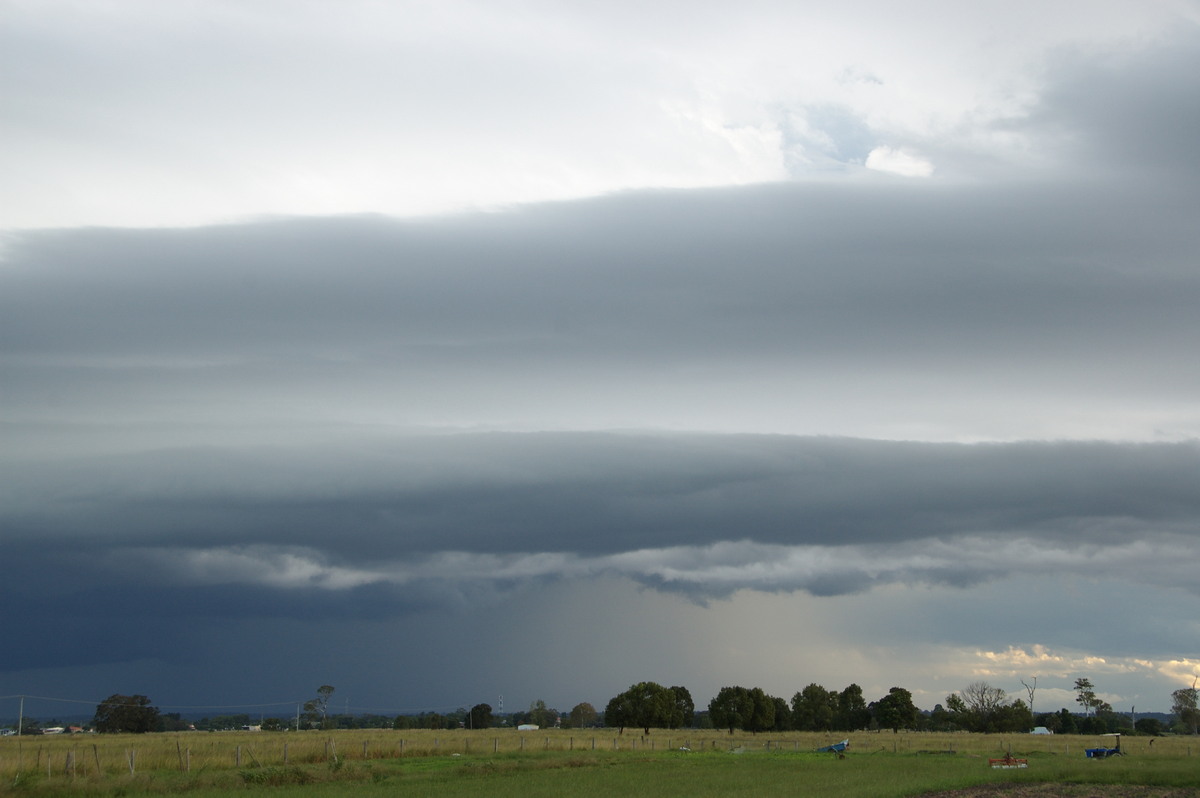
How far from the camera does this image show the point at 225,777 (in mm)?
49438

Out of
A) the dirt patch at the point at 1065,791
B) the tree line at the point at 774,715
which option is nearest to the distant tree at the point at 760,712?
the tree line at the point at 774,715

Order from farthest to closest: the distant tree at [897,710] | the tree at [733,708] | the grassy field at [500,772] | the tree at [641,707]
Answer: the distant tree at [897,710] → the tree at [733,708] → the tree at [641,707] → the grassy field at [500,772]

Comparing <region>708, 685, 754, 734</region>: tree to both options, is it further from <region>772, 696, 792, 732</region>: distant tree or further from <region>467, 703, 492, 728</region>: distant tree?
<region>467, 703, 492, 728</region>: distant tree

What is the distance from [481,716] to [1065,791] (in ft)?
434

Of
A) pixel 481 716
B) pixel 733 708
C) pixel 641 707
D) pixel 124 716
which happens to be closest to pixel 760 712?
pixel 733 708

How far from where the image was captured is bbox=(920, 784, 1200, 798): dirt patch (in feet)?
145

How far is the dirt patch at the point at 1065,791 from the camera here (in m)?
44.1

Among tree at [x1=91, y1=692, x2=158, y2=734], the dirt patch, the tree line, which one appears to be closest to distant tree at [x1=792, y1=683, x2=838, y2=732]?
the tree line

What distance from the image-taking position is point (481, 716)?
16812 centimetres

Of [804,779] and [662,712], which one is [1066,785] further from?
[662,712]

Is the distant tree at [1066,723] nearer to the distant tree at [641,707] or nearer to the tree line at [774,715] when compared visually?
the tree line at [774,715]

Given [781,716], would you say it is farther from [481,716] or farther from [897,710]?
[481,716]

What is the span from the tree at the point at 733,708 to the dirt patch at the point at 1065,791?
93798 mm

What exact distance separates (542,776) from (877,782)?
1756cm
